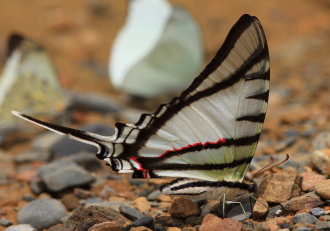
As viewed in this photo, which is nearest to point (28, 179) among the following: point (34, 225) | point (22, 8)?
point (34, 225)

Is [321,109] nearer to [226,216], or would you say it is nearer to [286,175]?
[286,175]

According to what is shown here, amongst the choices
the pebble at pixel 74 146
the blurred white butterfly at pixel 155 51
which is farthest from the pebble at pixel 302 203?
the blurred white butterfly at pixel 155 51

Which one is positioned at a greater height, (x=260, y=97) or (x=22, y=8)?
(x=22, y=8)

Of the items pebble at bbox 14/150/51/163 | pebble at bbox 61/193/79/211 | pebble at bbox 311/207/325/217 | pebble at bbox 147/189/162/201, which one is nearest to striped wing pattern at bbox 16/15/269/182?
pebble at bbox 311/207/325/217

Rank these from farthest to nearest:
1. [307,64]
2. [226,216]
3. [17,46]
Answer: [307,64], [17,46], [226,216]

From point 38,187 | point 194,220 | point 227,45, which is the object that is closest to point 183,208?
point 194,220

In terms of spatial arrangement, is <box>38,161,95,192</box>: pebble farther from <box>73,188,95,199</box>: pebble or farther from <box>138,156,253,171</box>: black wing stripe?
<box>138,156,253,171</box>: black wing stripe

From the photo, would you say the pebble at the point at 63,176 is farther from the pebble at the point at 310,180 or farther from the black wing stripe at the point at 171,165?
the pebble at the point at 310,180

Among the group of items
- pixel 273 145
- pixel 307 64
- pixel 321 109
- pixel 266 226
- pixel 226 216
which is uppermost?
pixel 307 64

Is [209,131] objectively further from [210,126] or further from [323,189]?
[323,189]
